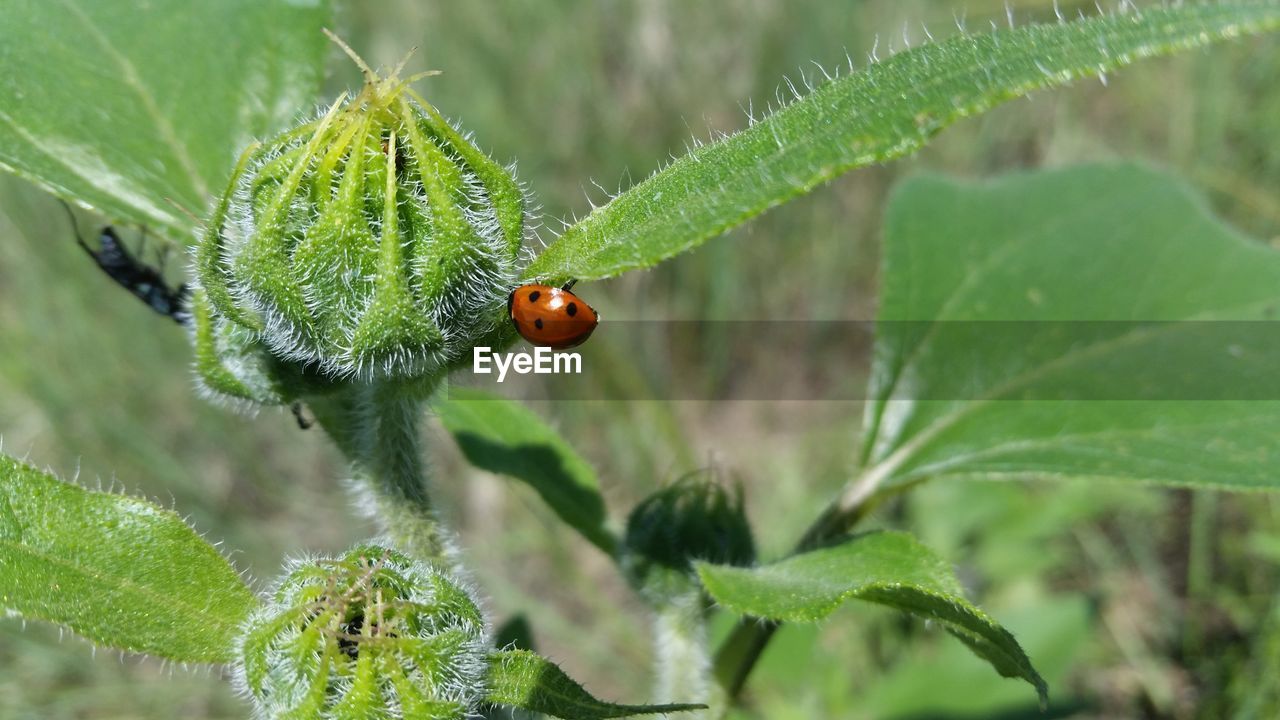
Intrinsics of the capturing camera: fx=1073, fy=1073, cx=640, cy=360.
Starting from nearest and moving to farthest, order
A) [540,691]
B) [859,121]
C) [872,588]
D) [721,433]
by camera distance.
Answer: [859,121] → [540,691] → [872,588] → [721,433]

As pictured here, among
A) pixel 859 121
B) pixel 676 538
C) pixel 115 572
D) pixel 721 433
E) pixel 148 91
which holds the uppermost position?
pixel 148 91

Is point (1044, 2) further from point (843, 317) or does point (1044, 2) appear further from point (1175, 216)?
point (1175, 216)

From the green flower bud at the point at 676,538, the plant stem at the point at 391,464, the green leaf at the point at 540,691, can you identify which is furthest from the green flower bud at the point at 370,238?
the green flower bud at the point at 676,538

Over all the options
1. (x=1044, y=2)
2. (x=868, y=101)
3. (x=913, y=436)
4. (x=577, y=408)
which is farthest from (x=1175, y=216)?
(x=1044, y=2)

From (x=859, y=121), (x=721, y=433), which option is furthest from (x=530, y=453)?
(x=721, y=433)

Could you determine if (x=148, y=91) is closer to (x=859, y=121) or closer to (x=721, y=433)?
(x=859, y=121)

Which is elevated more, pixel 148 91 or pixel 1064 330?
pixel 148 91

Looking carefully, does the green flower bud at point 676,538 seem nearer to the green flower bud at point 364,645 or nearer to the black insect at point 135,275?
the green flower bud at point 364,645
